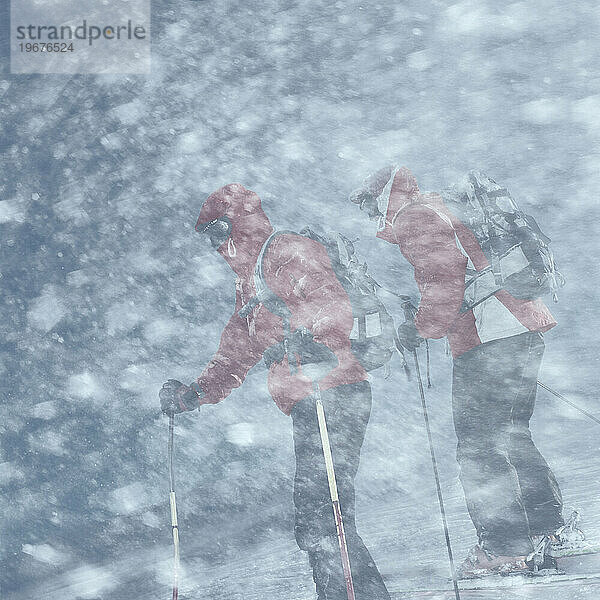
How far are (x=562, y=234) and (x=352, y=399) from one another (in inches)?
26.8

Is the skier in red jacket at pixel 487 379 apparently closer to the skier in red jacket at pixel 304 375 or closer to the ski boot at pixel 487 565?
the ski boot at pixel 487 565

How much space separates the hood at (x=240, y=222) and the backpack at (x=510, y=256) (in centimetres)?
54

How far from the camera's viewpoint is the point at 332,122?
1838 mm

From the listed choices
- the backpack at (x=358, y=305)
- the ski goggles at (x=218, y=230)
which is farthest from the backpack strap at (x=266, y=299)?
the ski goggles at (x=218, y=230)

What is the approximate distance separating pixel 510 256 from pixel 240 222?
738mm

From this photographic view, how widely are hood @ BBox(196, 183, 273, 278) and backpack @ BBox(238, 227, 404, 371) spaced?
3.1 inches

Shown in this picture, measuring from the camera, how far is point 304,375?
5.68ft

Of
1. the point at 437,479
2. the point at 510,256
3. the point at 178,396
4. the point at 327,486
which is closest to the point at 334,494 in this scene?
the point at 327,486

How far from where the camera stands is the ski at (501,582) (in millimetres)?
1515

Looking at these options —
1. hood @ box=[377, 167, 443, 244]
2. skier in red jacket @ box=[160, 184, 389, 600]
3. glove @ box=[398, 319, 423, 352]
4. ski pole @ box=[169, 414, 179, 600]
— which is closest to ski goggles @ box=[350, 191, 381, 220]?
hood @ box=[377, 167, 443, 244]

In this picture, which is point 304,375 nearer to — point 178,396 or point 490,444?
point 178,396

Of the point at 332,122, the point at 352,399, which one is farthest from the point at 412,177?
the point at 352,399

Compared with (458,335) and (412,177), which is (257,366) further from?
(412,177)

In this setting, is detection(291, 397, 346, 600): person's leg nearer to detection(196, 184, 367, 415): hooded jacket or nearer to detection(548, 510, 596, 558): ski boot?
detection(196, 184, 367, 415): hooded jacket
